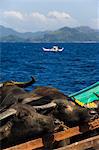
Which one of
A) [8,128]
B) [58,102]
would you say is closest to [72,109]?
[58,102]

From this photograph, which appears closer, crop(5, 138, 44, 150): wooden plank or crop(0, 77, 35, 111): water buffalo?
crop(5, 138, 44, 150): wooden plank

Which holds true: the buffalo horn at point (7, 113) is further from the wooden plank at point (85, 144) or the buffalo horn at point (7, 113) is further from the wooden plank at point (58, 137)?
the wooden plank at point (85, 144)

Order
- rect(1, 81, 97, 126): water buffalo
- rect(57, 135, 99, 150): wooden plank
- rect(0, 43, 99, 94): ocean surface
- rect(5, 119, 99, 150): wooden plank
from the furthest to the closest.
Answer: rect(0, 43, 99, 94): ocean surface < rect(1, 81, 97, 126): water buffalo < rect(57, 135, 99, 150): wooden plank < rect(5, 119, 99, 150): wooden plank

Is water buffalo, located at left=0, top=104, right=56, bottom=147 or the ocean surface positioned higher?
water buffalo, located at left=0, top=104, right=56, bottom=147

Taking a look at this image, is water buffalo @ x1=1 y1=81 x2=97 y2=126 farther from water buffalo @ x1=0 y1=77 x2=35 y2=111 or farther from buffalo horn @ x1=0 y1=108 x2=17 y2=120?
buffalo horn @ x1=0 y1=108 x2=17 y2=120

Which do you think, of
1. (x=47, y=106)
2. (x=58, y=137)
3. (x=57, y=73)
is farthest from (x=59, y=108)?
(x=57, y=73)

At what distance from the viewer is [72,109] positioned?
10.6m

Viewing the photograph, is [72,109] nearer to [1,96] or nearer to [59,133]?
[59,133]

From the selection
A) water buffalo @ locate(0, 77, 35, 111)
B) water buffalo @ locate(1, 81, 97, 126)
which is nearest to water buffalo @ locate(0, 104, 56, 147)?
water buffalo @ locate(1, 81, 97, 126)

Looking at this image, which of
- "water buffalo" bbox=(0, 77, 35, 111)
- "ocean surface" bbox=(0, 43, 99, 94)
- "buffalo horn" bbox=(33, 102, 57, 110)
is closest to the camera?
"buffalo horn" bbox=(33, 102, 57, 110)

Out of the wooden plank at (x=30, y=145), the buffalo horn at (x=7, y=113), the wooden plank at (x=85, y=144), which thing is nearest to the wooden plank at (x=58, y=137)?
the wooden plank at (x=30, y=145)

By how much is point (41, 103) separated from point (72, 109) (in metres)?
0.73

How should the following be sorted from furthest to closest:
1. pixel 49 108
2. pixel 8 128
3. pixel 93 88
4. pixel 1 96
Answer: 1. pixel 93 88
2. pixel 1 96
3. pixel 49 108
4. pixel 8 128

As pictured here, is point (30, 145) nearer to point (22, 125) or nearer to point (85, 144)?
point (22, 125)
